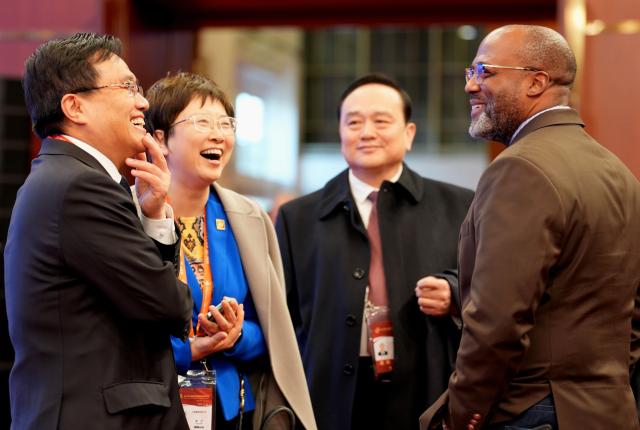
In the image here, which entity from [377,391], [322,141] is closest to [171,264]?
[377,391]

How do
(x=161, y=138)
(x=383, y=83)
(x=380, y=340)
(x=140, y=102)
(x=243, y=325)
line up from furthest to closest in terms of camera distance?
(x=383, y=83)
(x=380, y=340)
(x=161, y=138)
(x=243, y=325)
(x=140, y=102)

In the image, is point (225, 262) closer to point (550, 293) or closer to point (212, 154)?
point (212, 154)

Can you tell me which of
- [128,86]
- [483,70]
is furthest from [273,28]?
[128,86]

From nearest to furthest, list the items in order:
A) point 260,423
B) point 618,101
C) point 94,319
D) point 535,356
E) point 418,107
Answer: point 94,319 → point 535,356 → point 260,423 → point 618,101 → point 418,107

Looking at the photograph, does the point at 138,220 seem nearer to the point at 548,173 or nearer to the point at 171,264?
the point at 171,264

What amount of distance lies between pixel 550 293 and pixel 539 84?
596 millimetres

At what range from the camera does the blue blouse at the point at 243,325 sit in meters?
2.75

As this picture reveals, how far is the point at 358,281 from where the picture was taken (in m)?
3.47

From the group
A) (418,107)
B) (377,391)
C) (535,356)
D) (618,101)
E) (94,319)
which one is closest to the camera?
(94,319)

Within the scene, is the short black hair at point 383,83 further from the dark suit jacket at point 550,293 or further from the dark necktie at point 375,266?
the dark suit jacket at point 550,293

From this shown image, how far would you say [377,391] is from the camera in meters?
3.42

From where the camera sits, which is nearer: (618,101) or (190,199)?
(190,199)

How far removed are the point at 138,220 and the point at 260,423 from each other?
88cm

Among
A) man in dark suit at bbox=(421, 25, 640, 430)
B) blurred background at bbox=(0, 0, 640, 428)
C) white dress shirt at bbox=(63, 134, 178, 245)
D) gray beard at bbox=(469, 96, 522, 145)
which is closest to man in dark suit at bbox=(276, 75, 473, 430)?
gray beard at bbox=(469, 96, 522, 145)
